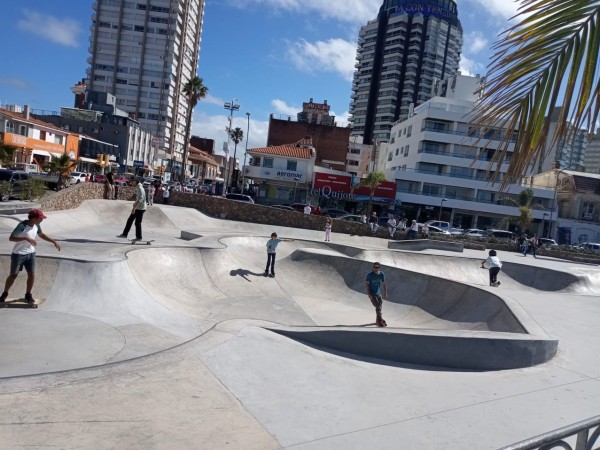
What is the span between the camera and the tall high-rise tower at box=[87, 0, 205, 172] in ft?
283

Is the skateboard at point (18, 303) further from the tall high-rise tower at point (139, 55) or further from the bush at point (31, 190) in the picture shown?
the tall high-rise tower at point (139, 55)

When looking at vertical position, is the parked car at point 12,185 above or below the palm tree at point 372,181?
below

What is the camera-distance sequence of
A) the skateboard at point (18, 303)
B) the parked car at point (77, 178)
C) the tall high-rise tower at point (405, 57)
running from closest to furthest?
1. the skateboard at point (18, 303)
2. the parked car at point (77, 178)
3. the tall high-rise tower at point (405, 57)

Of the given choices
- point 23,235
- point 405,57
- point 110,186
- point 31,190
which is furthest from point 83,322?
point 405,57

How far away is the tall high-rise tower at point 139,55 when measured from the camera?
86188mm

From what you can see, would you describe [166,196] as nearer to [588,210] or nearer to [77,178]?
[77,178]

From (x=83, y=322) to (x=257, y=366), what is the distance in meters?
3.75

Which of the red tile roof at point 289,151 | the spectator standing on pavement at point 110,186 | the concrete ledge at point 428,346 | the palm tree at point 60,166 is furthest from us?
the red tile roof at point 289,151

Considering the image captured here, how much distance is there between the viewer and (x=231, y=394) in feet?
17.2

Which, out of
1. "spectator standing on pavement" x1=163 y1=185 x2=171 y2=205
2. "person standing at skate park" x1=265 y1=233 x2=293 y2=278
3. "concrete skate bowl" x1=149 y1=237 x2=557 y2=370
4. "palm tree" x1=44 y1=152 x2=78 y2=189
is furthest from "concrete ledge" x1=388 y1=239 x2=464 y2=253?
"palm tree" x1=44 y1=152 x2=78 y2=189

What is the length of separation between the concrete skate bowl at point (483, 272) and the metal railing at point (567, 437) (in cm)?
1733

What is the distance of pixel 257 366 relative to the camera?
6.13m

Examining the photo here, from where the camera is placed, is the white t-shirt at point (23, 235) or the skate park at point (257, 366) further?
the white t-shirt at point (23, 235)

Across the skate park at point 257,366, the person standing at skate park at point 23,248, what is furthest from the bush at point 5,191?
the person standing at skate park at point 23,248
